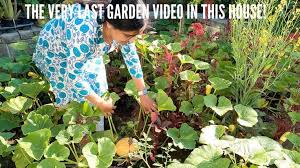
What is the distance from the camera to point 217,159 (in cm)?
195

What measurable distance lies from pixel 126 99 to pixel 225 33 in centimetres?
89

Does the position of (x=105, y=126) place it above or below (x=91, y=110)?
below

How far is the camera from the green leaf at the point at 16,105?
2262mm

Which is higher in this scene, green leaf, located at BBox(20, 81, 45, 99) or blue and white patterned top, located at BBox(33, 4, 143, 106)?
blue and white patterned top, located at BBox(33, 4, 143, 106)

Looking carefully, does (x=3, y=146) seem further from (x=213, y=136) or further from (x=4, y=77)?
(x=213, y=136)

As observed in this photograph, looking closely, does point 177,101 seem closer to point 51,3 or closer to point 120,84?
point 120,84

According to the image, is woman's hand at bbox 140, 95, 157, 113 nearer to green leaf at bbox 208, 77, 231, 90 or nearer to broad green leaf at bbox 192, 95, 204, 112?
broad green leaf at bbox 192, 95, 204, 112

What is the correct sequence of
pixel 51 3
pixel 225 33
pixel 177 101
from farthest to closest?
pixel 51 3 → pixel 225 33 → pixel 177 101

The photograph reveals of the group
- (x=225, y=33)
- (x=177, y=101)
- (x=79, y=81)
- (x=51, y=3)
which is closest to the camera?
(x=79, y=81)

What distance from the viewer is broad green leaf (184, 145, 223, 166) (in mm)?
1947

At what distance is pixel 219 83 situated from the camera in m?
2.42

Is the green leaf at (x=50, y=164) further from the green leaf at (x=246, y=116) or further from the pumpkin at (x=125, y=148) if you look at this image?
the green leaf at (x=246, y=116)

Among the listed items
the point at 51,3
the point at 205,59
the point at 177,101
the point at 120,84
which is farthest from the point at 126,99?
the point at 51,3

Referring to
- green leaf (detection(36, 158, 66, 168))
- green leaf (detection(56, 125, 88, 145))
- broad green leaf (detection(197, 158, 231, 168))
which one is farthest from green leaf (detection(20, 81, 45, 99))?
broad green leaf (detection(197, 158, 231, 168))
